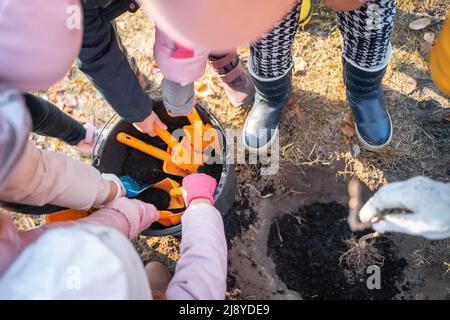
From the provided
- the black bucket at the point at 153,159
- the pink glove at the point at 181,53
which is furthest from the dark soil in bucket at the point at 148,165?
the pink glove at the point at 181,53

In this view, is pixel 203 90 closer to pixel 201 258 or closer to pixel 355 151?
pixel 355 151

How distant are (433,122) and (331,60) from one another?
545 millimetres

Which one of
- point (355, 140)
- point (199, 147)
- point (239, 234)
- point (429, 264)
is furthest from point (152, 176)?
point (429, 264)

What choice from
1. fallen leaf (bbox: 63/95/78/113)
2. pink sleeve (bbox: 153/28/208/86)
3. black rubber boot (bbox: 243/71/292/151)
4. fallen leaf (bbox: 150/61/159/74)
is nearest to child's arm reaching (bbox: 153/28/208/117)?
pink sleeve (bbox: 153/28/208/86)

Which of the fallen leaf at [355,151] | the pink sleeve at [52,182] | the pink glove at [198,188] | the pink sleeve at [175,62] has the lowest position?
the fallen leaf at [355,151]

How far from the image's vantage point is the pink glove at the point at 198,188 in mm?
1407

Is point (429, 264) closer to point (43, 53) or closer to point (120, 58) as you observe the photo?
point (120, 58)

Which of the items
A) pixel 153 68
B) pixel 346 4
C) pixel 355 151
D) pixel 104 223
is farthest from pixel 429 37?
Result: pixel 104 223

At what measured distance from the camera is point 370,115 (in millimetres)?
1818

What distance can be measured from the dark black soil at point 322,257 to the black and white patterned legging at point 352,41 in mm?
600

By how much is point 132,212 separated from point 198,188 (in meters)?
0.23

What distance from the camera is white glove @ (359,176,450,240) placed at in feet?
3.93

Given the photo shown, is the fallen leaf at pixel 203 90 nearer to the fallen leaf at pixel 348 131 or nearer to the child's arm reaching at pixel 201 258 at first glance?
the fallen leaf at pixel 348 131

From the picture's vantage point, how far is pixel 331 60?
2105 mm
